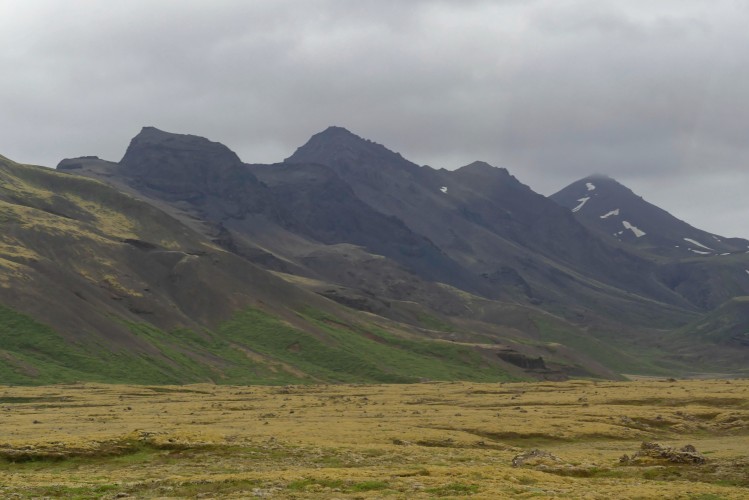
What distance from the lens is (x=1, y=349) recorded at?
196m

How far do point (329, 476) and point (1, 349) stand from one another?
173650mm

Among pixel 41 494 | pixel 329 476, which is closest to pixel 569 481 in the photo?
pixel 329 476

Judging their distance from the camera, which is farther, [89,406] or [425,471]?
[89,406]

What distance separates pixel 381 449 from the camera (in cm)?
5969

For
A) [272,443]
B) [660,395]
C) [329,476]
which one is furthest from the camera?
[660,395]

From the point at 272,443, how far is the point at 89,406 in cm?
6680

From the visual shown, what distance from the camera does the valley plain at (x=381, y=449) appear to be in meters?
43.2

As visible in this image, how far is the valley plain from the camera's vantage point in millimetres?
43250

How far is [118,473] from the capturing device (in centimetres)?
5059

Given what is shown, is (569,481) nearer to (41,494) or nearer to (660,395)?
(41,494)

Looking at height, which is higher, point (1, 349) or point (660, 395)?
point (660, 395)

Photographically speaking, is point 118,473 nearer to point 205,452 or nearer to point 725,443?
point 205,452

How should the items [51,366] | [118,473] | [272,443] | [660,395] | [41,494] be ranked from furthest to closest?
[51,366], [660,395], [272,443], [118,473], [41,494]

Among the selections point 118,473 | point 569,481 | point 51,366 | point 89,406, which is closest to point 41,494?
point 118,473
